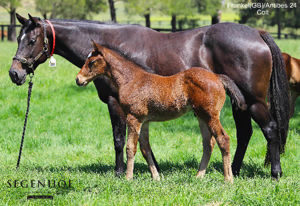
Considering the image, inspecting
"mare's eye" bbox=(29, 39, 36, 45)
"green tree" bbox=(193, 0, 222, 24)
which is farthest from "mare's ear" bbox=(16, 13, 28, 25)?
"green tree" bbox=(193, 0, 222, 24)

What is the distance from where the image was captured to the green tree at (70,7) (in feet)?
97.2

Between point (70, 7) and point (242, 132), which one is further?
point (70, 7)

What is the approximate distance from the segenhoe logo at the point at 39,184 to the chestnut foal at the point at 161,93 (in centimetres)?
76

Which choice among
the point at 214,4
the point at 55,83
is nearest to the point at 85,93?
the point at 55,83

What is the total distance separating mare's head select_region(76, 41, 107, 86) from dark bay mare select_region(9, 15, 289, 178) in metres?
0.48

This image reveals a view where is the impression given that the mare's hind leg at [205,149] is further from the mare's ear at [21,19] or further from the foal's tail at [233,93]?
the mare's ear at [21,19]

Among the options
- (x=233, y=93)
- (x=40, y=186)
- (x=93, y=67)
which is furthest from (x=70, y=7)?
(x=233, y=93)

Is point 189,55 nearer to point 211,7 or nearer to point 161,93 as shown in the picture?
point 161,93

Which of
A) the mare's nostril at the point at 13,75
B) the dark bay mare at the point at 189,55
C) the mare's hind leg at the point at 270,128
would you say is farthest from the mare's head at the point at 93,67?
the mare's hind leg at the point at 270,128

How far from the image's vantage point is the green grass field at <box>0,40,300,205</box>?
3.94 metres

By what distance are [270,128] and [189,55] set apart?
56.1 inches

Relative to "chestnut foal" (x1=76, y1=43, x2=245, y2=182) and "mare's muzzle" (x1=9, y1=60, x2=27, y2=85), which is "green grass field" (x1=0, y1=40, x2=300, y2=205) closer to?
"chestnut foal" (x1=76, y1=43, x2=245, y2=182)

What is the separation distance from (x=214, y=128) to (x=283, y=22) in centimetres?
4438

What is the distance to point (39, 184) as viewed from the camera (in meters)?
4.43
